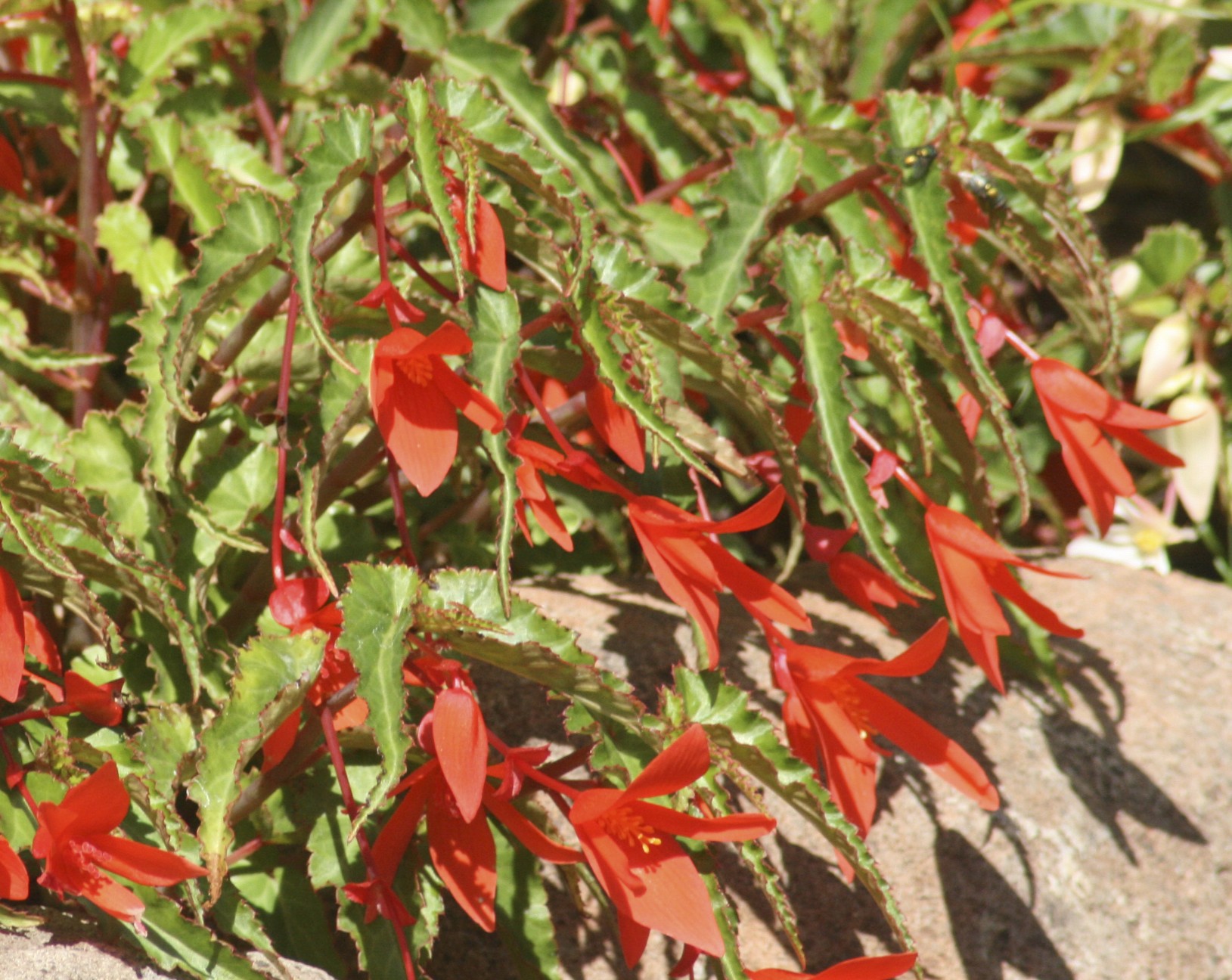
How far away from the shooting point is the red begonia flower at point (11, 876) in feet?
2.19

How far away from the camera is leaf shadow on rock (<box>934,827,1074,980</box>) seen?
41.1 inches

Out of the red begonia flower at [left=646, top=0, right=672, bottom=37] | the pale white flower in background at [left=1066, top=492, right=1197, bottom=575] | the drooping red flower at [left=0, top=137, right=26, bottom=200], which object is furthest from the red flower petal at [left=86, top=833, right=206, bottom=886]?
the pale white flower in background at [left=1066, top=492, right=1197, bottom=575]

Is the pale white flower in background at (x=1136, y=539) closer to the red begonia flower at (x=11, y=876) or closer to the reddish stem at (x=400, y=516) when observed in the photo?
the reddish stem at (x=400, y=516)

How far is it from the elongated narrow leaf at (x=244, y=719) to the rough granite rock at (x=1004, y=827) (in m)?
0.34

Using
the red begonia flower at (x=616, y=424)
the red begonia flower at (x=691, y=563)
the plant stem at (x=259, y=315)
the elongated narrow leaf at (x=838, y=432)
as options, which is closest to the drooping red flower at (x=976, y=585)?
the elongated narrow leaf at (x=838, y=432)

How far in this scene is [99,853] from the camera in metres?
0.67

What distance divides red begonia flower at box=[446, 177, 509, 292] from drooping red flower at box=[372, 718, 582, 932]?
12.1 inches

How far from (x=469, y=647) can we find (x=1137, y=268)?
1.22 meters

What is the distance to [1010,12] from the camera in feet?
3.77

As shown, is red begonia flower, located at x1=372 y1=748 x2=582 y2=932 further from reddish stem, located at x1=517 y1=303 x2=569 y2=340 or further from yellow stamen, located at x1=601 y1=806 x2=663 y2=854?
reddish stem, located at x1=517 y1=303 x2=569 y2=340

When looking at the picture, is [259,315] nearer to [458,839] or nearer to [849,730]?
[458,839]

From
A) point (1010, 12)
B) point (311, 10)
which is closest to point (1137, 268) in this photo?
point (1010, 12)

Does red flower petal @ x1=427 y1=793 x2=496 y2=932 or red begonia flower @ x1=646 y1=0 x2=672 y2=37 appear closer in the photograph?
red flower petal @ x1=427 y1=793 x2=496 y2=932

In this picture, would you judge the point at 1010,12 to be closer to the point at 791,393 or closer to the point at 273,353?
the point at 791,393
